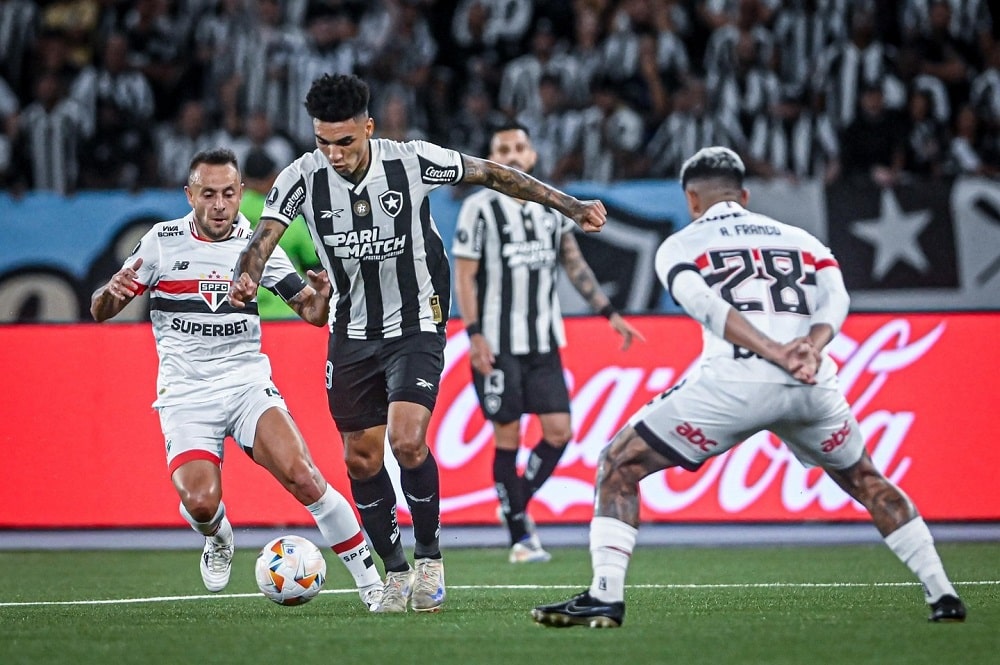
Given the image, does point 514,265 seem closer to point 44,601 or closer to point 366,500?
point 366,500

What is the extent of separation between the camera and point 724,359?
5.93 m

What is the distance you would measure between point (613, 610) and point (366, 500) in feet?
5.71

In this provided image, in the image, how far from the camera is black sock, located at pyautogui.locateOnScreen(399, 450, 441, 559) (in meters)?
7.04

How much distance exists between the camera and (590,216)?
679 cm

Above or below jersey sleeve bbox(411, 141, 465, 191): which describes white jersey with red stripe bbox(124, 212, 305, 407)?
below

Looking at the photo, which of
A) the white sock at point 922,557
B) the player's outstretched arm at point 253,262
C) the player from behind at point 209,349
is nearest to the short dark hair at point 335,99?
the player's outstretched arm at point 253,262

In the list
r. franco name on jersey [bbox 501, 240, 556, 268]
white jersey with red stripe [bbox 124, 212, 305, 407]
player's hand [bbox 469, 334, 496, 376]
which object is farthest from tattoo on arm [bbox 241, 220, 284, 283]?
r. franco name on jersey [bbox 501, 240, 556, 268]

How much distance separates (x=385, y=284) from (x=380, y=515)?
1113mm

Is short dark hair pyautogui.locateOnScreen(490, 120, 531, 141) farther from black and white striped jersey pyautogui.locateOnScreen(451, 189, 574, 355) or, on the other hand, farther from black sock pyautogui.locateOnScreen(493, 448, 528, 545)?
black sock pyautogui.locateOnScreen(493, 448, 528, 545)

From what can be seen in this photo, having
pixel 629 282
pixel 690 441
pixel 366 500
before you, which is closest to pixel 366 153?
pixel 366 500

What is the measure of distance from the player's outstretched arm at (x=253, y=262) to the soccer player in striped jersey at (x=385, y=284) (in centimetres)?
1

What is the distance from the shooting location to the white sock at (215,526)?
766cm

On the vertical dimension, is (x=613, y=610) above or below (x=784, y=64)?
below

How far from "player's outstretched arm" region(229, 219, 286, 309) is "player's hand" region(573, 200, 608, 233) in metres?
1.34
